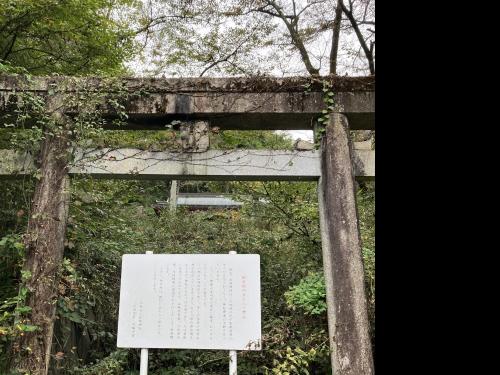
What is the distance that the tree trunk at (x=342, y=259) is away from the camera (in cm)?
427

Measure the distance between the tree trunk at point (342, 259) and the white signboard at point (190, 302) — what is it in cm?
88

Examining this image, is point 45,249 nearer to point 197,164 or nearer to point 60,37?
point 197,164

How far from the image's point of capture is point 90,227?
5562 millimetres

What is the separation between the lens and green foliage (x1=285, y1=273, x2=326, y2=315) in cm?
491

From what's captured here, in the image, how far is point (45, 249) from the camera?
4.53m

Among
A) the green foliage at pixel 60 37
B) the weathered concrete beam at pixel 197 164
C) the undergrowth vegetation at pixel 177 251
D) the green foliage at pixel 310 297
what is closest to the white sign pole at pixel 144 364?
the undergrowth vegetation at pixel 177 251

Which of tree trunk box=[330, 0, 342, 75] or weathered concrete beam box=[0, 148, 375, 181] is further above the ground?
tree trunk box=[330, 0, 342, 75]

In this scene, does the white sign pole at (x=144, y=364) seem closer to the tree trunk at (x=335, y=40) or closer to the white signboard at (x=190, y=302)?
the white signboard at (x=190, y=302)

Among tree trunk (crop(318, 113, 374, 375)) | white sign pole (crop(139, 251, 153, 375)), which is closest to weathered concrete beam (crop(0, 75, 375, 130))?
tree trunk (crop(318, 113, 374, 375))

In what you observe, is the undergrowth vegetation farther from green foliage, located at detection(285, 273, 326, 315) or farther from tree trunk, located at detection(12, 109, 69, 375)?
tree trunk, located at detection(12, 109, 69, 375)

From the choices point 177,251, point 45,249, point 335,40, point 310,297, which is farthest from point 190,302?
point 335,40

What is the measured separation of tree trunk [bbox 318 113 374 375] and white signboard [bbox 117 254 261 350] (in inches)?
34.5
